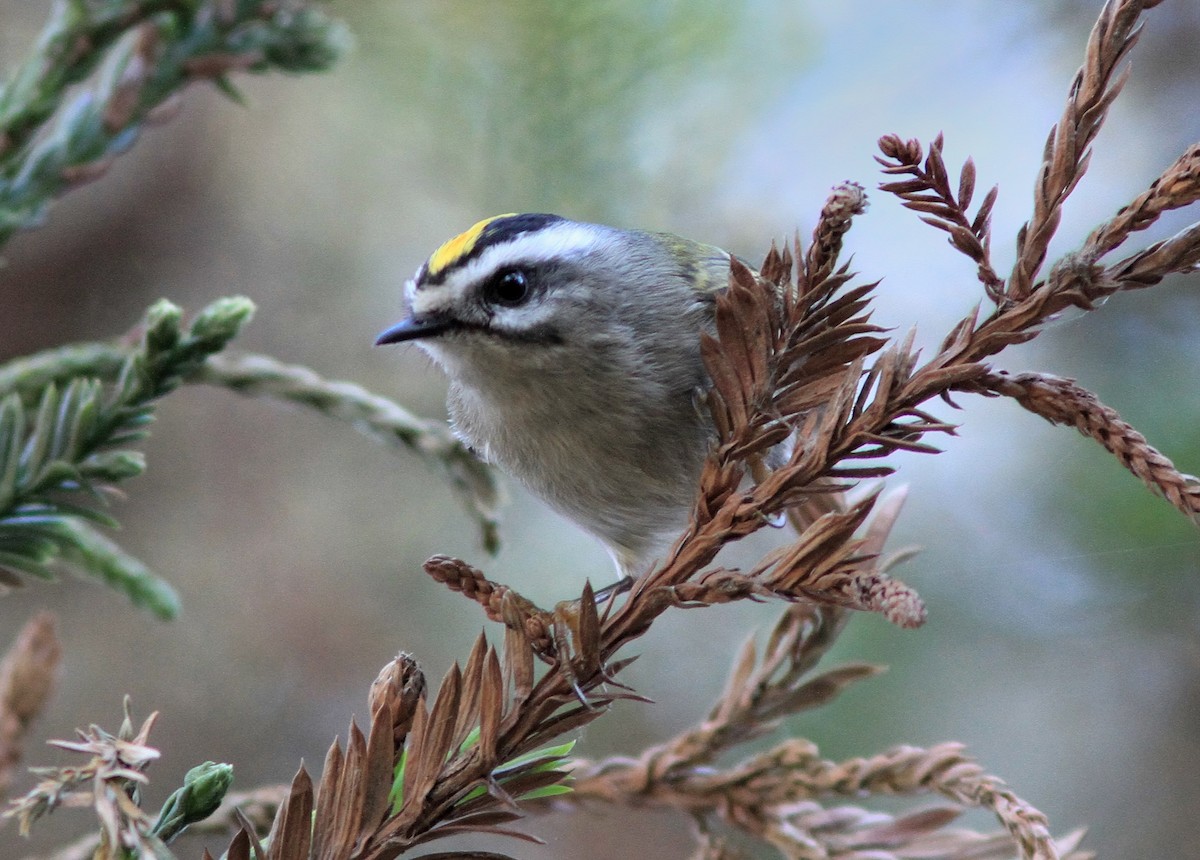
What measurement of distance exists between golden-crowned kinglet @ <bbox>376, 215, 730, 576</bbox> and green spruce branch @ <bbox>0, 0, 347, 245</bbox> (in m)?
0.29

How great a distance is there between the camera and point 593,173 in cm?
179

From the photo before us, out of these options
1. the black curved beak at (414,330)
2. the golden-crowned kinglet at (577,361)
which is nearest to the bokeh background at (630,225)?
the golden-crowned kinglet at (577,361)

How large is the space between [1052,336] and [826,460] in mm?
1144

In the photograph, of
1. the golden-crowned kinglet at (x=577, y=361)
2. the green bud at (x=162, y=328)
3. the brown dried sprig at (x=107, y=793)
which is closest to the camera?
the brown dried sprig at (x=107, y=793)

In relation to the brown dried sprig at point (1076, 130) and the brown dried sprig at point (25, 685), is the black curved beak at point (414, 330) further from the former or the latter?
the brown dried sprig at point (1076, 130)

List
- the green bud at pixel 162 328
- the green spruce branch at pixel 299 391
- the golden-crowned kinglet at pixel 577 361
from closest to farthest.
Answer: the green bud at pixel 162 328
the green spruce branch at pixel 299 391
the golden-crowned kinglet at pixel 577 361

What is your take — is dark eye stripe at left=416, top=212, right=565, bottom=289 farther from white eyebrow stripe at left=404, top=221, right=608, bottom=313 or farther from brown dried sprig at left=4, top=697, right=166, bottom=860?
brown dried sprig at left=4, top=697, right=166, bottom=860

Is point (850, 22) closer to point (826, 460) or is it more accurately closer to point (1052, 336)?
point (1052, 336)

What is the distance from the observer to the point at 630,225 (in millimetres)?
1900

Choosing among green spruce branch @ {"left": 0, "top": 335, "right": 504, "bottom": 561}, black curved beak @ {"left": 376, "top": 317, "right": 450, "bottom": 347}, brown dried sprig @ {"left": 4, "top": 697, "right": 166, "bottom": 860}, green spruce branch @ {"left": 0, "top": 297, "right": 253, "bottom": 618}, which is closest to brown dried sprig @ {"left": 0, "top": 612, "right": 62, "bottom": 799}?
green spruce branch @ {"left": 0, "top": 297, "right": 253, "bottom": 618}

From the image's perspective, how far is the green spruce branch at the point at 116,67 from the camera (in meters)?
0.91

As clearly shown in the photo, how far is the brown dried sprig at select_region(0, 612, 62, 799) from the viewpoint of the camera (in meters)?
0.76

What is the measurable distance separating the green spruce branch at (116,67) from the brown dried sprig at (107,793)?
0.57m

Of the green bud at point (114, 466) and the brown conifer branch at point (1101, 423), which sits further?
the green bud at point (114, 466)
